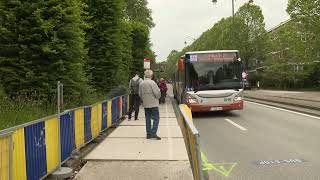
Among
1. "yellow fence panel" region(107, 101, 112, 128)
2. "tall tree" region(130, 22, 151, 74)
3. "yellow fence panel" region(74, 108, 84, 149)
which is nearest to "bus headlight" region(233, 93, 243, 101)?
"yellow fence panel" region(107, 101, 112, 128)

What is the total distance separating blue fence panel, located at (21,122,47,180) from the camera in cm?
723

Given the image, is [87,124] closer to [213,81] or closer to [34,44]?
[34,44]

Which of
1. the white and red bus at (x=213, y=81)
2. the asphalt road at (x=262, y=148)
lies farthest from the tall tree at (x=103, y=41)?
the asphalt road at (x=262, y=148)

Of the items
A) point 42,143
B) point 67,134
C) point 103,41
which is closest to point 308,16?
point 103,41

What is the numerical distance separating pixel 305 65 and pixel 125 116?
59.1 metres

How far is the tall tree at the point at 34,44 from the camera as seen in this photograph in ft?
37.8

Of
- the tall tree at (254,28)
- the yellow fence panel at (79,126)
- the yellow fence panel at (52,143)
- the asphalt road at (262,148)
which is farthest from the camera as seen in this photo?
the tall tree at (254,28)

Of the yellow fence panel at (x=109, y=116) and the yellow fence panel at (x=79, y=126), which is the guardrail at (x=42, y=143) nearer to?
the yellow fence panel at (x=79, y=126)

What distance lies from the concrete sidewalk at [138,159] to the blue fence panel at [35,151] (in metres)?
0.79

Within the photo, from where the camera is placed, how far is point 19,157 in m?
6.84

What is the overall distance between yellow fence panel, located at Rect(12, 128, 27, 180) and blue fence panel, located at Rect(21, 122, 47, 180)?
141mm

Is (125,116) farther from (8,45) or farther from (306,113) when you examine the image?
(8,45)

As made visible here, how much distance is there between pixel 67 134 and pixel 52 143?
1.23 m

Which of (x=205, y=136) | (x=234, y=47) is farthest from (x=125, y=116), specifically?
(x=234, y=47)
